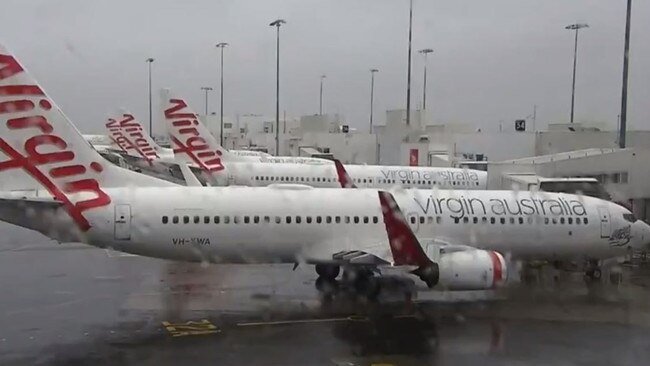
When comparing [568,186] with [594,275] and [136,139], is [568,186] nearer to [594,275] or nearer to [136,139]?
[594,275]

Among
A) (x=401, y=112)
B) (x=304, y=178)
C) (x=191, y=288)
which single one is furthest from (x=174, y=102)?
(x=401, y=112)

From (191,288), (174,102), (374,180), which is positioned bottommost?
(191,288)

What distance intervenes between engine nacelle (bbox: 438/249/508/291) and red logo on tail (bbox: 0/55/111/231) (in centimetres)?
944

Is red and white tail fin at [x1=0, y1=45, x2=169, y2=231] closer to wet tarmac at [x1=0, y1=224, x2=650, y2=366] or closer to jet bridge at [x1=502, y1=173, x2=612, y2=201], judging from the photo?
wet tarmac at [x1=0, y1=224, x2=650, y2=366]

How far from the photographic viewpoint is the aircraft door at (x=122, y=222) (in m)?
19.2

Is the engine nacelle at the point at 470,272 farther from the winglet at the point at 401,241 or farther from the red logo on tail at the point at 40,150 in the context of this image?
the red logo on tail at the point at 40,150

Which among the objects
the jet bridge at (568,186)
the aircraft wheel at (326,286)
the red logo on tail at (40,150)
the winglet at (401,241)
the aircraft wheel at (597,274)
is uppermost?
the red logo on tail at (40,150)

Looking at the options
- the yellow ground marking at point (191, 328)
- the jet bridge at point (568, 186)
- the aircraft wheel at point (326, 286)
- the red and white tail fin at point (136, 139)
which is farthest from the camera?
the red and white tail fin at point (136, 139)

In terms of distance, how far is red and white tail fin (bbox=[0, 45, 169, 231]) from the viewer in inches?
719

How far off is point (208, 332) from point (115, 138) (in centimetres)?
5628

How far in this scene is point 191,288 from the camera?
73.9 feet

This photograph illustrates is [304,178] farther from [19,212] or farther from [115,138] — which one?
[115,138]

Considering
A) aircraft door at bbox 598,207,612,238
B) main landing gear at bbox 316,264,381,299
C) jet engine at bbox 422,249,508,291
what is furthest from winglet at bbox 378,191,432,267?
aircraft door at bbox 598,207,612,238

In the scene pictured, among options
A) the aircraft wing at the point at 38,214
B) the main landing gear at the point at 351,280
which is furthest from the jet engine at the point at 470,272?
the aircraft wing at the point at 38,214
